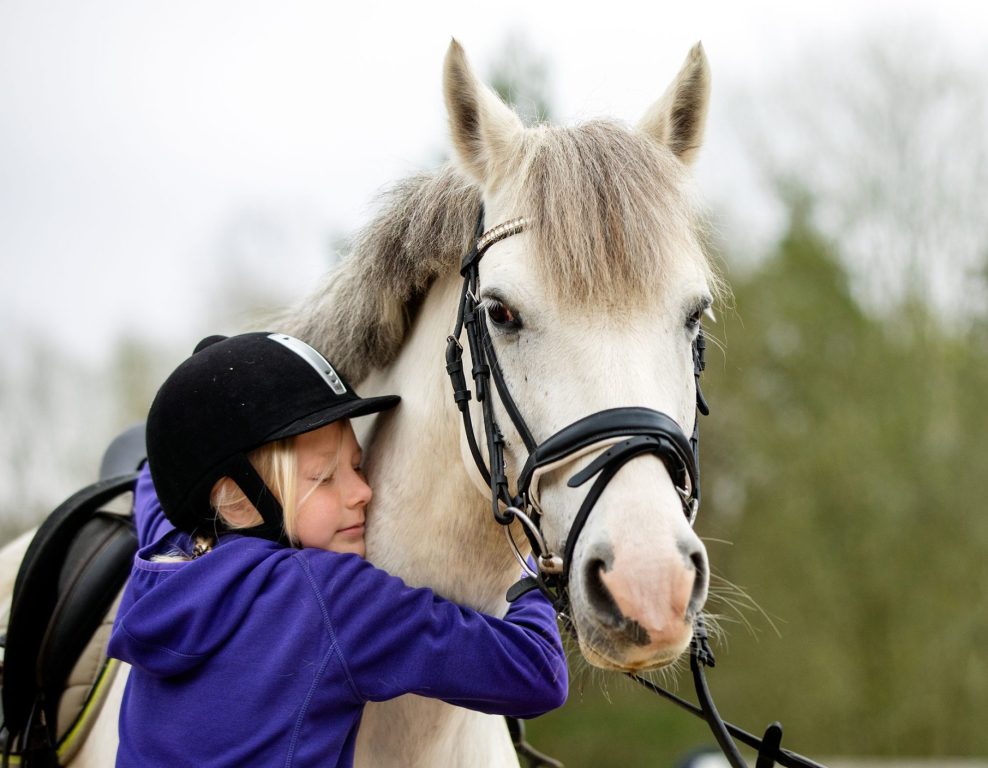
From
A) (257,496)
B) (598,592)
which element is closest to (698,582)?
(598,592)

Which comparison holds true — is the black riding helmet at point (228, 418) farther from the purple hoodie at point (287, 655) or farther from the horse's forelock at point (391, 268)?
the horse's forelock at point (391, 268)

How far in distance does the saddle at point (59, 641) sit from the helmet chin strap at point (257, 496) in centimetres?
92

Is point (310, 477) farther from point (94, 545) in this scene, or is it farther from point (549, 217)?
point (94, 545)

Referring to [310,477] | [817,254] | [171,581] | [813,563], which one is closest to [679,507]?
[310,477]

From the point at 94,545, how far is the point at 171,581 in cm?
108

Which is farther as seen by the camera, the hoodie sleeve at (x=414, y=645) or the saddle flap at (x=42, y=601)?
the saddle flap at (x=42, y=601)

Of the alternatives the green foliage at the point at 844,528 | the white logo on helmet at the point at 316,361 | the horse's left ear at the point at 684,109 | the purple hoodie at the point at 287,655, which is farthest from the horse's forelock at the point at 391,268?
the green foliage at the point at 844,528

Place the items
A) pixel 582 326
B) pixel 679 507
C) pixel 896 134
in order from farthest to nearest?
1. pixel 896 134
2. pixel 582 326
3. pixel 679 507

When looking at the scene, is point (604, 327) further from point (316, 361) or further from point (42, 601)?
point (42, 601)

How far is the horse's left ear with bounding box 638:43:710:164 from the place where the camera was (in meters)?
2.37

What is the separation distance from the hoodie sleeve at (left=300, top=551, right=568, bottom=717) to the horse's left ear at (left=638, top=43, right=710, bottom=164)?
4.32ft

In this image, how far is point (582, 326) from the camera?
1928 millimetres

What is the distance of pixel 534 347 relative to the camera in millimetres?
1986

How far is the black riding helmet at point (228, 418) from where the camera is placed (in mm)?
2131
